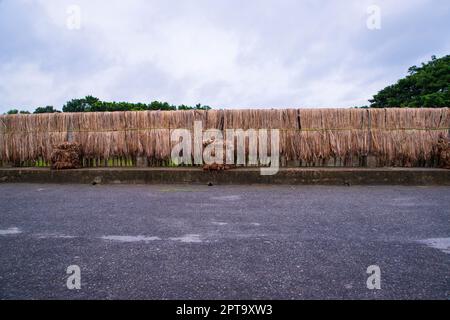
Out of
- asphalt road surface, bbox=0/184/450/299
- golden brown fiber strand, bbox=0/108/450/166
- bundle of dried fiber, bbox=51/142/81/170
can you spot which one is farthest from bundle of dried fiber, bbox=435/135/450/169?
bundle of dried fiber, bbox=51/142/81/170

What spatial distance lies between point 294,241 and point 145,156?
6378 millimetres

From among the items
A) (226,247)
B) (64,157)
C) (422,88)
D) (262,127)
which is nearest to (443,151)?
(262,127)

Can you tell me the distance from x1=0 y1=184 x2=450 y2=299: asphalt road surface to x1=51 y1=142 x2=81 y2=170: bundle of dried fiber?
255 cm

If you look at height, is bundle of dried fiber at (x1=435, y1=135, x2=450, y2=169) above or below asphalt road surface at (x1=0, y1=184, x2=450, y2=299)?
above

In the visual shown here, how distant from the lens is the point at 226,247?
307 cm

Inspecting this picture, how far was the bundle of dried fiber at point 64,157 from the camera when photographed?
8055 millimetres

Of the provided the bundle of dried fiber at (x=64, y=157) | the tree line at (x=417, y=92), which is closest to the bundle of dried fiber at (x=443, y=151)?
the bundle of dried fiber at (x=64, y=157)

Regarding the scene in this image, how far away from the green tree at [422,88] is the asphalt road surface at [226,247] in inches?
856

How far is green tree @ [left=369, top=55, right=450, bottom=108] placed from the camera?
23141mm

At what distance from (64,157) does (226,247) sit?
22.2ft

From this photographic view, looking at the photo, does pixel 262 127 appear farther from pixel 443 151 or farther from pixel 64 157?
pixel 64 157

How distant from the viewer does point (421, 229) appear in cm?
365

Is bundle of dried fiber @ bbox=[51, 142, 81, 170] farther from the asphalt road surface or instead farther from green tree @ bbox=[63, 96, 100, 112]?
green tree @ bbox=[63, 96, 100, 112]
